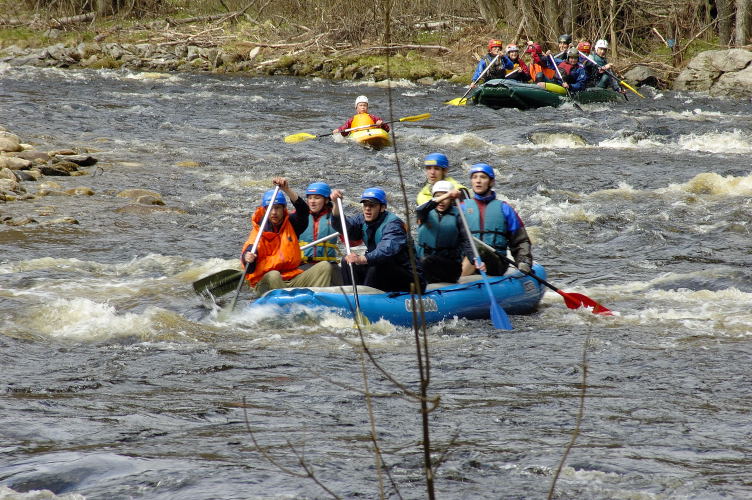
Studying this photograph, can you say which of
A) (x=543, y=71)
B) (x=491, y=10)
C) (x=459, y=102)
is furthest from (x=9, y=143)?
(x=491, y=10)

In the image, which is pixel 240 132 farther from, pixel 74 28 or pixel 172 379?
pixel 74 28

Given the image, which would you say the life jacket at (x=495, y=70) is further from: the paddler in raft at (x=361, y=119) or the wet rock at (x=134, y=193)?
the wet rock at (x=134, y=193)

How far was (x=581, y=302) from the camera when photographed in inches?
297

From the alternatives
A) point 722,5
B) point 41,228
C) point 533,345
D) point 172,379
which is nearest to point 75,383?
point 172,379

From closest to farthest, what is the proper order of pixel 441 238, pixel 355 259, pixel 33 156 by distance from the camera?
pixel 355 259 → pixel 441 238 → pixel 33 156

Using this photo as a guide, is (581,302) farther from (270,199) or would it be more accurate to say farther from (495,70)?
(495,70)

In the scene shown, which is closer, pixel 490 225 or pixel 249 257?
pixel 249 257

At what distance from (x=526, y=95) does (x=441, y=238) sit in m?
11.0

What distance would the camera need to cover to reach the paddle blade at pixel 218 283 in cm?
764

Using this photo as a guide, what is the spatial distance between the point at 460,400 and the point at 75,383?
227 centimetres

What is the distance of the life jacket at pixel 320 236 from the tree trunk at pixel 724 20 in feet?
59.0

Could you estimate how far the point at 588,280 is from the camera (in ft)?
28.4

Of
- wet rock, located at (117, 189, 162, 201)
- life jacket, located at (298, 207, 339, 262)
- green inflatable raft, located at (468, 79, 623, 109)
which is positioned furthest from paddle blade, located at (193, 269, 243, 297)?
green inflatable raft, located at (468, 79, 623, 109)

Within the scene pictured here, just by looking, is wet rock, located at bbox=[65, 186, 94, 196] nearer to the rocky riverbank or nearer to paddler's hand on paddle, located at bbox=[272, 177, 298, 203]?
the rocky riverbank
